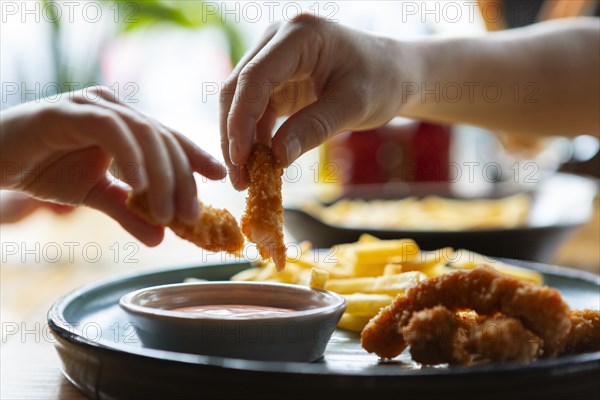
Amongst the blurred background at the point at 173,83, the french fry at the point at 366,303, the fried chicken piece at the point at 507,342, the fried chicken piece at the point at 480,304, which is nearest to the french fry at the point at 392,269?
the french fry at the point at 366,303

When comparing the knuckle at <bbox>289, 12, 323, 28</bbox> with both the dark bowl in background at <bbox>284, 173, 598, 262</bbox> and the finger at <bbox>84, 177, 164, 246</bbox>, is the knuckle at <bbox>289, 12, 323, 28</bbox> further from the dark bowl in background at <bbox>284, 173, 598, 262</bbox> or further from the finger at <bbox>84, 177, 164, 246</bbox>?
the dark bowl in background at <bbox>284, 173, 598, 262</bbox>

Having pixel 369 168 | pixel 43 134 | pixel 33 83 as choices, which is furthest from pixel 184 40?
pixel 43 134

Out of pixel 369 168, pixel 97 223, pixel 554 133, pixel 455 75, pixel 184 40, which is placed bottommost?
pixel 97 223

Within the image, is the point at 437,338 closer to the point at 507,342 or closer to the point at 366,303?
the point at 507,342

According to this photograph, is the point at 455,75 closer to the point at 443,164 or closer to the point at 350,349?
the point at 350,349

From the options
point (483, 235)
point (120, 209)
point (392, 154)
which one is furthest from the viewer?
point (392, 154)

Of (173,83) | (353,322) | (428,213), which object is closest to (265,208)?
(353,322)
